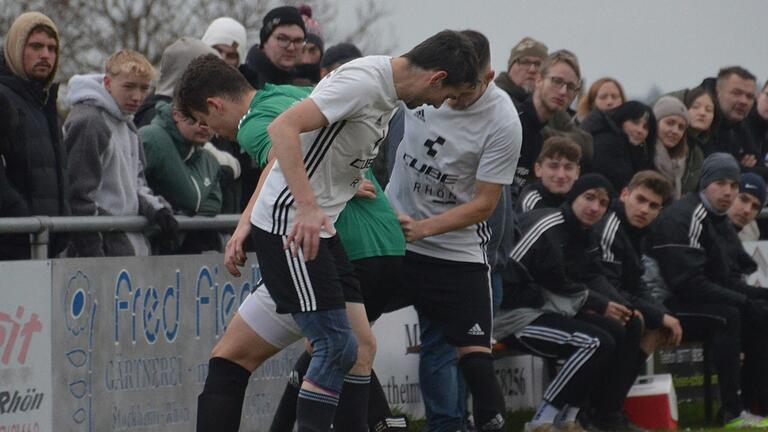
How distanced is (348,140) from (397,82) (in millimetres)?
298

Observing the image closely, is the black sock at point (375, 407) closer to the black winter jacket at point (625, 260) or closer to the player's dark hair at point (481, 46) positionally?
the player's dark hair at point (481, 46)

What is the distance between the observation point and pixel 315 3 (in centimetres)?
3806

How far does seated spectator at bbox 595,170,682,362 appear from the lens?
1027 cm

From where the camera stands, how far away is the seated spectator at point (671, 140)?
1211cm

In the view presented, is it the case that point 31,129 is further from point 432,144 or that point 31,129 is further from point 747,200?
point 747,200

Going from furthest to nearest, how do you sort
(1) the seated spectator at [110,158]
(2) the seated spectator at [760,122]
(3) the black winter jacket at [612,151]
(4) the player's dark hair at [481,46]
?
(2) the seated spectator at [760,122], (3) the black winter jacket at [612,151], (1) the seated spectator at [110,158], (4) the player's dark hair at [481,46]

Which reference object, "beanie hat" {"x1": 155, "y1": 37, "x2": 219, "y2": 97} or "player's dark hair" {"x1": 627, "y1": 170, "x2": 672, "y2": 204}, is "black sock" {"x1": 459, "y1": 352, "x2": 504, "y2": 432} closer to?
"beanie hat" {"x1": 155, "y1": 37, "x2": 219, "y2": 97}

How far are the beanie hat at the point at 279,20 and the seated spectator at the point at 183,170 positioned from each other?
1.34 m

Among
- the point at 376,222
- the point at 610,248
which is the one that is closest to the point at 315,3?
the point at 610,248

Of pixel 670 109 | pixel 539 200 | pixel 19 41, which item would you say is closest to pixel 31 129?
pixel 19 41

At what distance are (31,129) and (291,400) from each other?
2034 mm

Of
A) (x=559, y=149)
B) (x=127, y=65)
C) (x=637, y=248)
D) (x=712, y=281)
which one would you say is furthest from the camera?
(x=712, y=281)

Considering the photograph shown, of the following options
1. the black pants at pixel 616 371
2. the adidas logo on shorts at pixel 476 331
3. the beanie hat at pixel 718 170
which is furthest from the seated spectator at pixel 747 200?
the adidas logo on shorts at pixel 476 331

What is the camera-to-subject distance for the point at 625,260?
1034 cm
